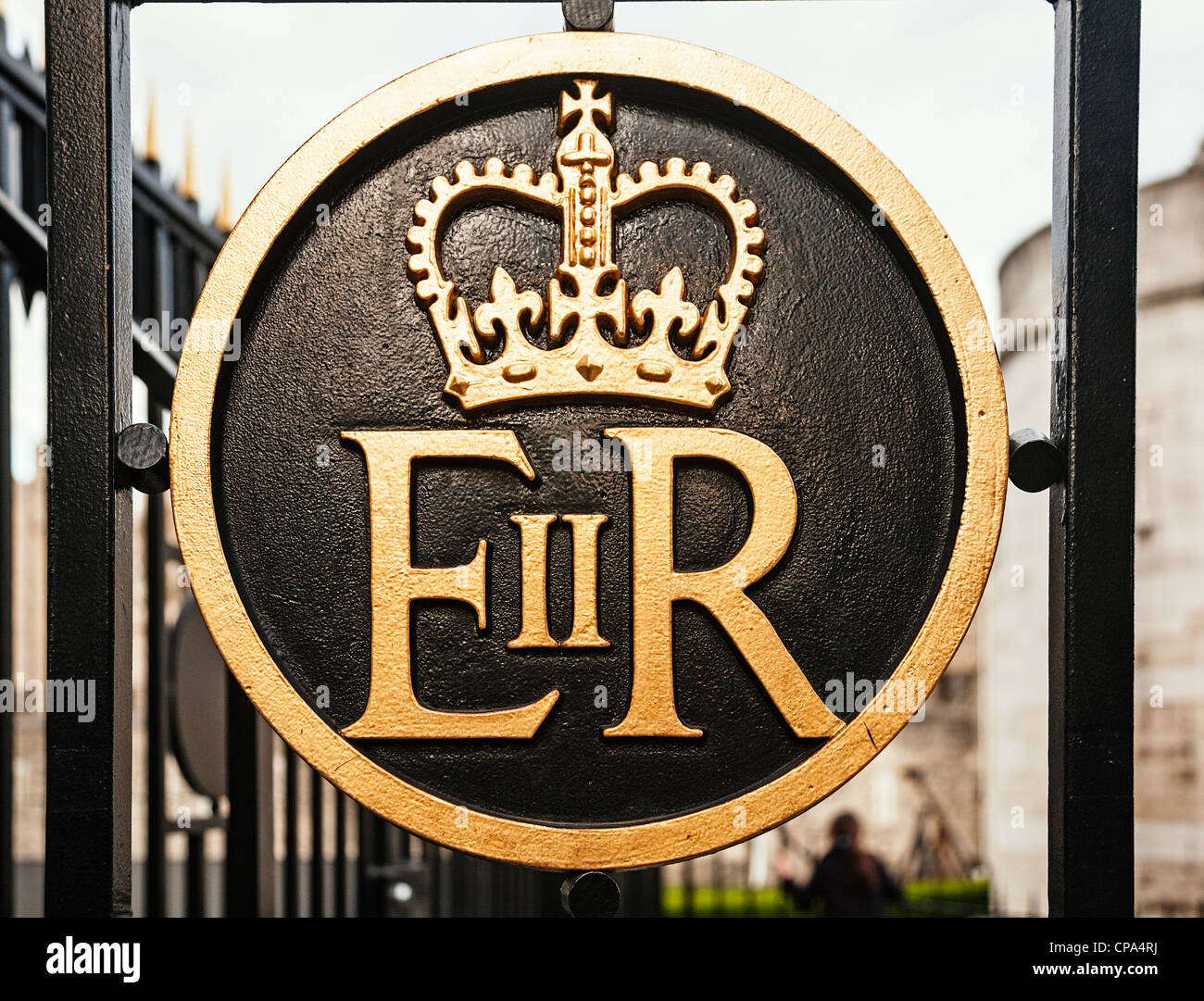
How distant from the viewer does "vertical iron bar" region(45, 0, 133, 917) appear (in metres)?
1.68

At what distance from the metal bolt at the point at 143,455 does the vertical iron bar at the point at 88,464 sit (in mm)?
19

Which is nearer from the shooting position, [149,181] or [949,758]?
[149,181]

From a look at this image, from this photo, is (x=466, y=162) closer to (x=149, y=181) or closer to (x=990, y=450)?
(x=990, y=450)

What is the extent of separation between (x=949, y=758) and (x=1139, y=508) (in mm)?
9873

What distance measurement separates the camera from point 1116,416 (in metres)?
1.70

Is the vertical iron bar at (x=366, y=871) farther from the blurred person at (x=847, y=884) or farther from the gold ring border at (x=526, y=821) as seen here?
the blurred person at (x=847, y=884)

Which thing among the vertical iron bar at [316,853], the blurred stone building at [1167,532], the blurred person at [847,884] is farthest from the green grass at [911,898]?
the vertical iron bar at [316,853]

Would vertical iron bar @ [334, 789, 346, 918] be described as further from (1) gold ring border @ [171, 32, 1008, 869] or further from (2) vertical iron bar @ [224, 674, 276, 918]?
(1) gold ring border @ [171, 32, 1008, 869]

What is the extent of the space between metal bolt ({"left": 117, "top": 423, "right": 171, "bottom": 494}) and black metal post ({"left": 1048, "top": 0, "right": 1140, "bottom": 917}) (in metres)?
1.41

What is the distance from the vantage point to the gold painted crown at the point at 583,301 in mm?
1691

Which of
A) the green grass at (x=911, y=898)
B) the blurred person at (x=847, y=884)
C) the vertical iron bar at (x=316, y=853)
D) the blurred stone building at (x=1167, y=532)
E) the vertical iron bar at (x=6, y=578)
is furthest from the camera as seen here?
the green grass at (x=911, y=898)

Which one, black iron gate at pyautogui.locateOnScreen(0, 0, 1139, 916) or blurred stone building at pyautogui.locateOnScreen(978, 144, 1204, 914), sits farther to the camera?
blurred stone building at pyautogui.locateOnScreen(978, 144, 1204, 914)

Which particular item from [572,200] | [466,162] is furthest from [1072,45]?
[466,162]

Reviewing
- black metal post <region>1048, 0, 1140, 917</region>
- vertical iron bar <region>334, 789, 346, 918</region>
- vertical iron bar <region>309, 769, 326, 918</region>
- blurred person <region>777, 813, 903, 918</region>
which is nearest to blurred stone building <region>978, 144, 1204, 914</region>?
blurred person <region>777, 813, 903, 918</region>
